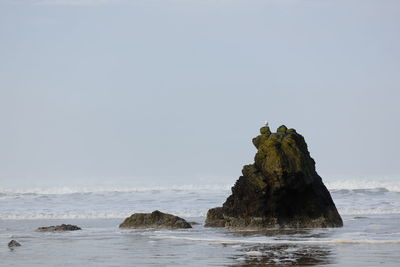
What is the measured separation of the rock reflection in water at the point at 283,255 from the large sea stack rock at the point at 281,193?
20.4ft

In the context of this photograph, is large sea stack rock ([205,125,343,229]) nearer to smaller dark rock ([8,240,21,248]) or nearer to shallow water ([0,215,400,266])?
shallow water ([0,215,400,266])

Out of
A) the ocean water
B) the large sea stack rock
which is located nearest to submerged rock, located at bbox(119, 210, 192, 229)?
the ocean water

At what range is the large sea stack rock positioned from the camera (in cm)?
2680

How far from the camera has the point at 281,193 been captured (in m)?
26.7

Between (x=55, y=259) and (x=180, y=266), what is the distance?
337 cm

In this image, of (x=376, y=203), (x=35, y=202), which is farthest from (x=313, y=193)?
(x=35, y=202)

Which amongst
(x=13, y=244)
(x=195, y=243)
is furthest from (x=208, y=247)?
(x=13, y=244)

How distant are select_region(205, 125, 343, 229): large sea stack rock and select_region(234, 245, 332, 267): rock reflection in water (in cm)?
621

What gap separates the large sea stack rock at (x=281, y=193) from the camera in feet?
87.9

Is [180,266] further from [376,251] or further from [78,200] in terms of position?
[78,200]

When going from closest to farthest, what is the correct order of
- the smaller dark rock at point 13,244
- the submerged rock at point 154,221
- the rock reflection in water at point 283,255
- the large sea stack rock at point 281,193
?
1. the rock reflection in water at point 283,255
2. the smaller dark rock at point 13,244
3. the large sea stack rock at point 281,193
4. the submerged rock at point 154,221

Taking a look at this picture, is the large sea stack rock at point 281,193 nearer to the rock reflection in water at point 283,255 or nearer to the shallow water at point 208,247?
the shallow water at point 208,247

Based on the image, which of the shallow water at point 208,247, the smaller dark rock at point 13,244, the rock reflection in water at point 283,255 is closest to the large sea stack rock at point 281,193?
the shallow water at point 208,247

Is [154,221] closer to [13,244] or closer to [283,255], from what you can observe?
[13,244]
